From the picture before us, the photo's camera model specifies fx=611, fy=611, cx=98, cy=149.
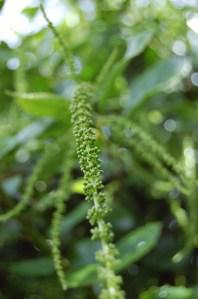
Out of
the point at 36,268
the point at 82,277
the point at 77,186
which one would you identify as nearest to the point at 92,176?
the point at 82,277

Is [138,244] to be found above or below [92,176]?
above

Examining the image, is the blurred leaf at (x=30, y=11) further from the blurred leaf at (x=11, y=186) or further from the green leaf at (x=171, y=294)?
the green leaf at (x=171, y=294)

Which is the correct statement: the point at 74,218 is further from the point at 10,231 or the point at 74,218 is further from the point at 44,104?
the point at 44,104

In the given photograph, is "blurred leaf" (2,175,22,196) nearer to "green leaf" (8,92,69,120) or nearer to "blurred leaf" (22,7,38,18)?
"green leaf" (8,92,69,120)

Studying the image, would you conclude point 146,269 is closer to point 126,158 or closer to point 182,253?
point 182,253

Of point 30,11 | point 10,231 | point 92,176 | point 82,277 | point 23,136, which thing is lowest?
point 92,176

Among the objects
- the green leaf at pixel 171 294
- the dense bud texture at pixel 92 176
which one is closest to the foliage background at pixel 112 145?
the green leaf at pixel 171 294
